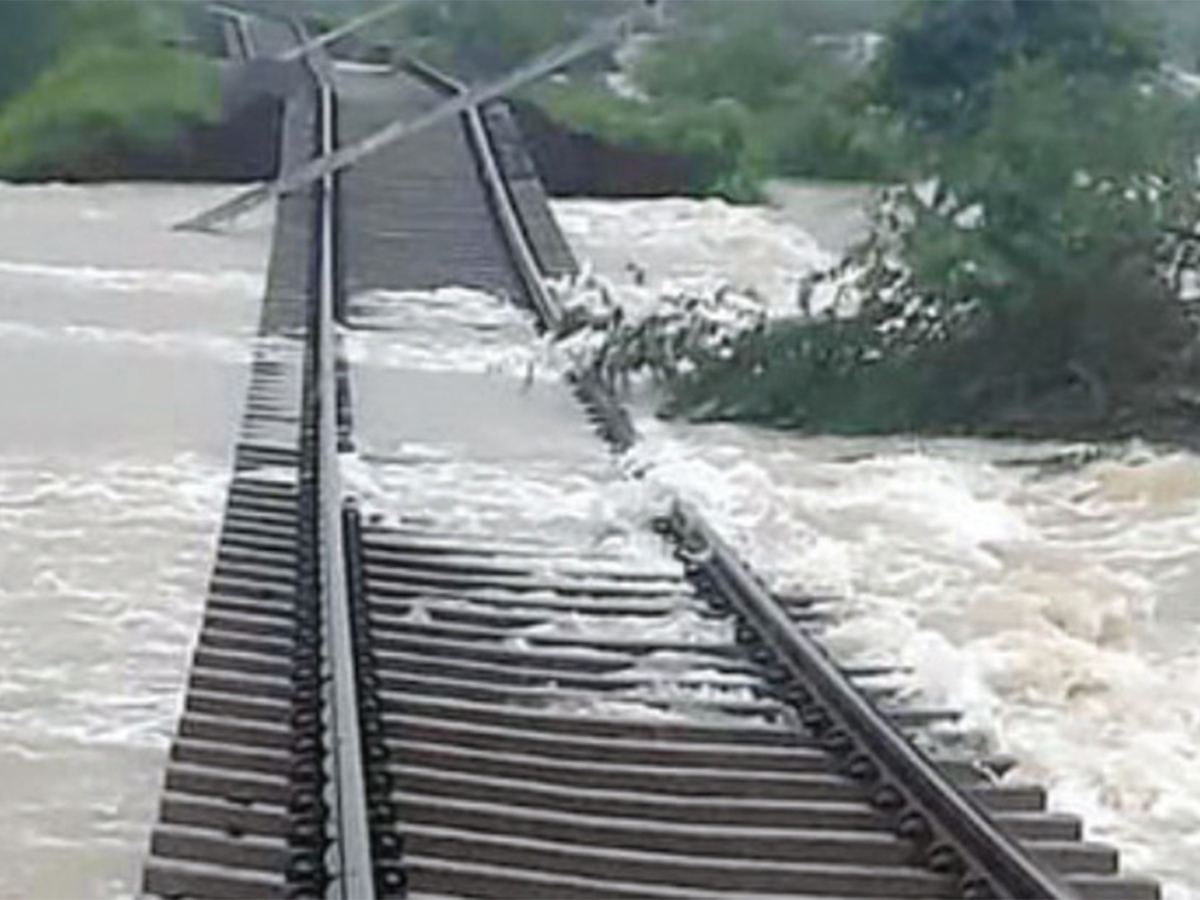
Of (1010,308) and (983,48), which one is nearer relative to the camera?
(1010,308)

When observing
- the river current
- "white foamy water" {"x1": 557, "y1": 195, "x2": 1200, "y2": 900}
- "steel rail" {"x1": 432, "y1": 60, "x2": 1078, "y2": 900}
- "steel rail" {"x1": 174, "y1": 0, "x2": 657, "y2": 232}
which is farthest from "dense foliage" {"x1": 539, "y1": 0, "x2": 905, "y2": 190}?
"steel rail" {"x1": 432, "y1": 60, "x2": 1078, "y2": 900}

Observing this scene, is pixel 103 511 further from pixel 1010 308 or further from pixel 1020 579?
pixel 1010 308

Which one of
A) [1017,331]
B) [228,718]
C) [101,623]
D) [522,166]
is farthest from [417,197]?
[228,718]

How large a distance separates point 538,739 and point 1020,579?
12.9 ft

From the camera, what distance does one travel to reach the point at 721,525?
623 inches

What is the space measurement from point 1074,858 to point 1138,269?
10.7 m

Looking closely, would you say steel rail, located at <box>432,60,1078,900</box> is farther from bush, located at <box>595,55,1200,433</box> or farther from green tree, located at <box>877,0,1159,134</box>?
green tree, located at <box>877,0,1159,134</box>

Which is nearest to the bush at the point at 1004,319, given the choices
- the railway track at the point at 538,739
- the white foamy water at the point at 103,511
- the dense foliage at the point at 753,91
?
the white foamy water at the point at 103,511

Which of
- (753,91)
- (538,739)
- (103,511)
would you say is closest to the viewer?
(538,739)

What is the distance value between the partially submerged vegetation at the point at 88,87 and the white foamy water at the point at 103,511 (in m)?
6.48

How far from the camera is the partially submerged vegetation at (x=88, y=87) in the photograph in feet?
124

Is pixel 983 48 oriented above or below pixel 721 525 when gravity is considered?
above

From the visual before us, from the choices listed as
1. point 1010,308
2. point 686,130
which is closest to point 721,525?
point 1010,308

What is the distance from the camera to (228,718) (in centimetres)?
1129
